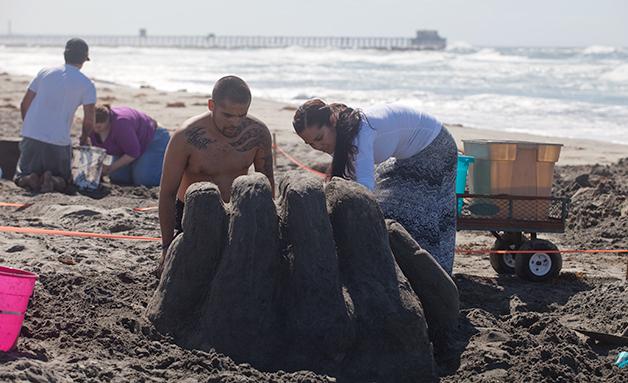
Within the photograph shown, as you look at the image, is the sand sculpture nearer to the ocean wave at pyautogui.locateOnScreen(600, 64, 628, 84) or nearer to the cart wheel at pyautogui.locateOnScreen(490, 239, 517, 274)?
the cart wheel at pyautogui.locateOnScreen(490, 239, 517, 274)

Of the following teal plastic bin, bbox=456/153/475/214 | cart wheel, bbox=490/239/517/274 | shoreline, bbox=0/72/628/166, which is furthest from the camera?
shoreline, bbox=0/72/628/166

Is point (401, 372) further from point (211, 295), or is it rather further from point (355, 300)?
point (211, 295)

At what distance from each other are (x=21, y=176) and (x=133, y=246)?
318 cm

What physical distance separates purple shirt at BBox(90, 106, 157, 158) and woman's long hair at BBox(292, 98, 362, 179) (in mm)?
5107

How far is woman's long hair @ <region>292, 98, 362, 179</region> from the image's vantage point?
5410mm

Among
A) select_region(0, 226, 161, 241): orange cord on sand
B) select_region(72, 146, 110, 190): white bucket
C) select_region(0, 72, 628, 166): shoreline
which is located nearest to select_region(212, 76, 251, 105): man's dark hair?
select_region(0, 226, 161, 241): orange cord on sand

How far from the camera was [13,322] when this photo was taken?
14.2ft

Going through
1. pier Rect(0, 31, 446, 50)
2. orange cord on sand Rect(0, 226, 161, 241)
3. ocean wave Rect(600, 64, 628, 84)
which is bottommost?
pier Rect(0, 31, 446, 50)

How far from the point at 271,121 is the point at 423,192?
1283cm

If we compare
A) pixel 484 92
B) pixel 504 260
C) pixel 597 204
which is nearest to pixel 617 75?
pixel 484 92

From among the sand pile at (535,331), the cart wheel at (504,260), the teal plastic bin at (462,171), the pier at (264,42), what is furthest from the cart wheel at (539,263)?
the pier at (264,42)

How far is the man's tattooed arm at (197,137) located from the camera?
577cm

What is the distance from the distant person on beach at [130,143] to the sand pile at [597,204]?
14.1 ft

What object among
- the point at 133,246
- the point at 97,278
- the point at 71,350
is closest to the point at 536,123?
the point at 133,246
